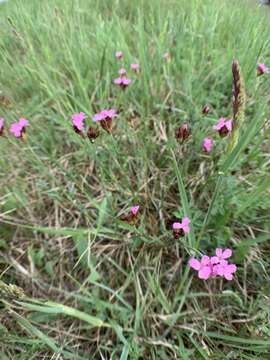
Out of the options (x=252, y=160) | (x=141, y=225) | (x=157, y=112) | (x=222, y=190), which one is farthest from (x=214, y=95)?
(x=141, y=225)

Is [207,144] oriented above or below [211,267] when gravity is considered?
above

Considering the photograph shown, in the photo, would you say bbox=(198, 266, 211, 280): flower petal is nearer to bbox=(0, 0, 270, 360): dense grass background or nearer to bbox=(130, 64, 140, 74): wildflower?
bbox=(0, 0, 270, 360): dense grass background

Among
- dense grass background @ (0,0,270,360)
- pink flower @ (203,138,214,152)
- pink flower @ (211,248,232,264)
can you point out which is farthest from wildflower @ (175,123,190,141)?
pink flower @ (211,248,232,264)

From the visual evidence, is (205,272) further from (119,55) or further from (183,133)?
→ (119,55)

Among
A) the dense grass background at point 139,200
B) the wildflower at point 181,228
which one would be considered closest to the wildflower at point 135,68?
the dense grass background at point 139,200

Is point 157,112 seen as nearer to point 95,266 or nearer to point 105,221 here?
point 105,221

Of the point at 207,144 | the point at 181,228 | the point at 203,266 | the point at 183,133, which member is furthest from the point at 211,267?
the point at 207,144
